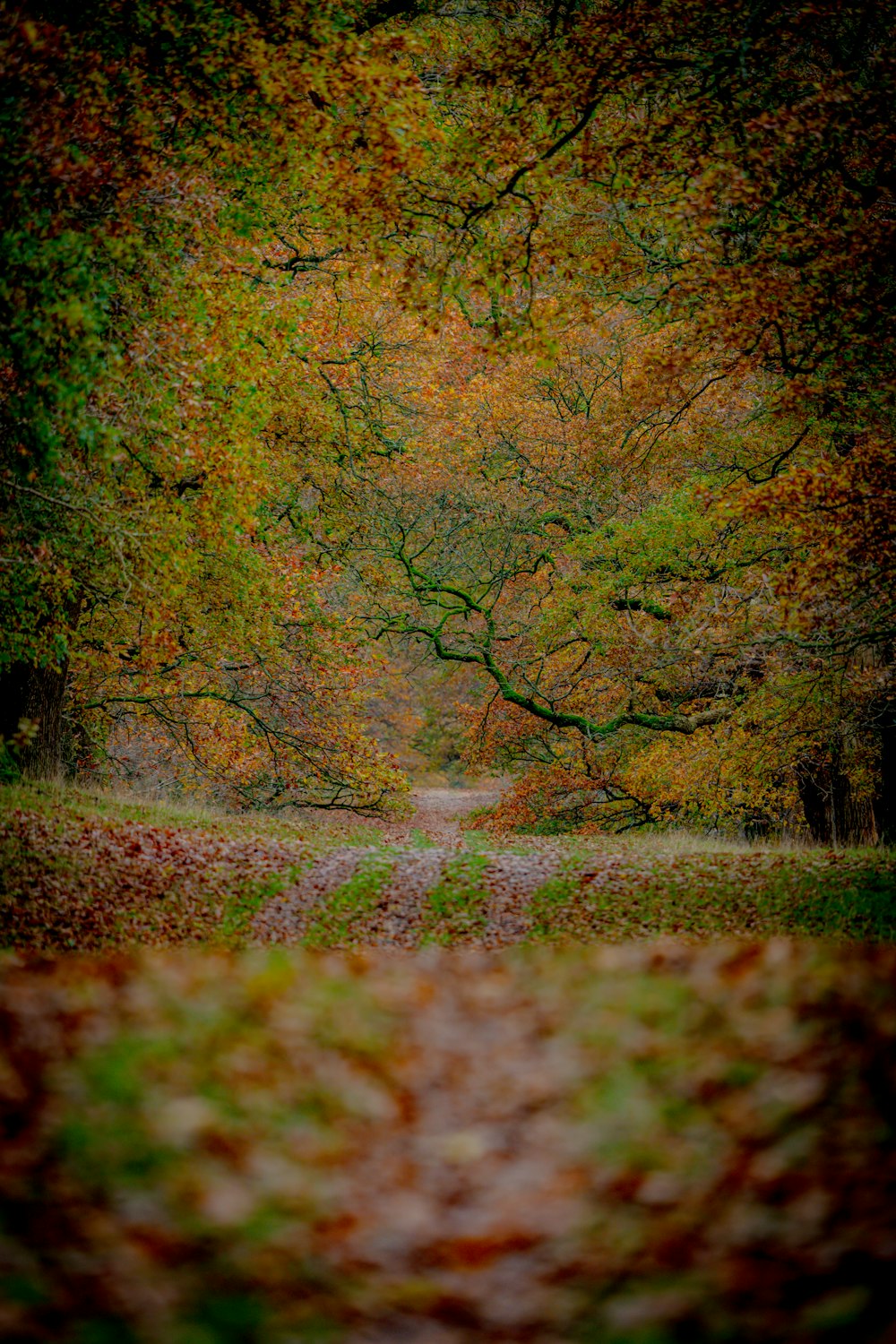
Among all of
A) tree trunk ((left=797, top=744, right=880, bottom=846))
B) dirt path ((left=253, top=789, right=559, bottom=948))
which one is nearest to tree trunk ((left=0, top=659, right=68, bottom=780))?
dirt path ((left=253, top=789, right=559, bottom=948))

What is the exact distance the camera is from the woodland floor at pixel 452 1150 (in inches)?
103

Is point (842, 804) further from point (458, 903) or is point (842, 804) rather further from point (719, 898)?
point (458, 903)

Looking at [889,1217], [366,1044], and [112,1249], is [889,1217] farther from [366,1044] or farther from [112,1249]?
[112,1249]

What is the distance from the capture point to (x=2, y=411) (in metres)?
7.57

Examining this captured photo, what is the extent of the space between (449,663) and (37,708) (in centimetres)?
1103

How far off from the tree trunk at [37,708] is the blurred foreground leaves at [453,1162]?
952 cm

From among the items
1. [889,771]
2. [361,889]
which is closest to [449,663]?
[889,771]

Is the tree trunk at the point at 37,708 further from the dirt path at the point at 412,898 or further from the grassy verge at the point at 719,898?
the grassy verge at the point at 719,898

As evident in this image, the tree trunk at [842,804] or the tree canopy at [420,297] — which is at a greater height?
the tree canopy at [420,297]

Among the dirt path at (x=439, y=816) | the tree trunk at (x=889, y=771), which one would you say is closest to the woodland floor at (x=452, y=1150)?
the tree trunk at (x=889, y=771)

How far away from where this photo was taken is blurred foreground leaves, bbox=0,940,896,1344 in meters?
2.62

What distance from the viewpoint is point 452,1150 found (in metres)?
3.33

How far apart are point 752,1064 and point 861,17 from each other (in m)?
9.92

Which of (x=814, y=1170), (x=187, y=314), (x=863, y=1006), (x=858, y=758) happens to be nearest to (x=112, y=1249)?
(x=814, y=1170)
